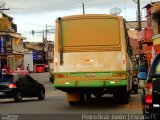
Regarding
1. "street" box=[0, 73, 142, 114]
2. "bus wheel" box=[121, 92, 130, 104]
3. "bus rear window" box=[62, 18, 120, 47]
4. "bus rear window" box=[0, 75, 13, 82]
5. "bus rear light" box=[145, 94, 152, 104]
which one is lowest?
"street" box=[0, 73, 142, 114]

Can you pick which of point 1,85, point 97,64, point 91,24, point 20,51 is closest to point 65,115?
point 97,64

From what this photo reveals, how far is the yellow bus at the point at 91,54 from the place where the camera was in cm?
1964

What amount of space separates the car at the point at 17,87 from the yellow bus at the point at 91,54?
21.0 ft

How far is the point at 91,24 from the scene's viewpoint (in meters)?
20.1

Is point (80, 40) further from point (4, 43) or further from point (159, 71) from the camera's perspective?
point (4, 43)

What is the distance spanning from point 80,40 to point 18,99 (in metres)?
7.82

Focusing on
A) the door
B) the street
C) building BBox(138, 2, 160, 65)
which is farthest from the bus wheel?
building BBox(138, 2, 160, 65)

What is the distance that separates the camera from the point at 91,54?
1997cm

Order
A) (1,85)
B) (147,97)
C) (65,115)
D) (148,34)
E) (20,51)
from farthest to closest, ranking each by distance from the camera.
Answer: (20,51), (148,34), (1,85), (65,115), (147,97)

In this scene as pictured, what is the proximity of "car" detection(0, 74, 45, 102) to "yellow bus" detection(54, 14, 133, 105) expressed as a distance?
6401 millimetres

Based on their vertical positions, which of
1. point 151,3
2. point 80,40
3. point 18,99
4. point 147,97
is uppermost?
point 151,3

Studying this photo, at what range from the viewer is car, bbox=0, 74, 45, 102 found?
26.0 meters

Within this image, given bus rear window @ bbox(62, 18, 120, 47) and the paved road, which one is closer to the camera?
the paved road

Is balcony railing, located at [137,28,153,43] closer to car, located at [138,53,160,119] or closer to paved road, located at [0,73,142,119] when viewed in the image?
paved road, located at [0,73,142,119]
